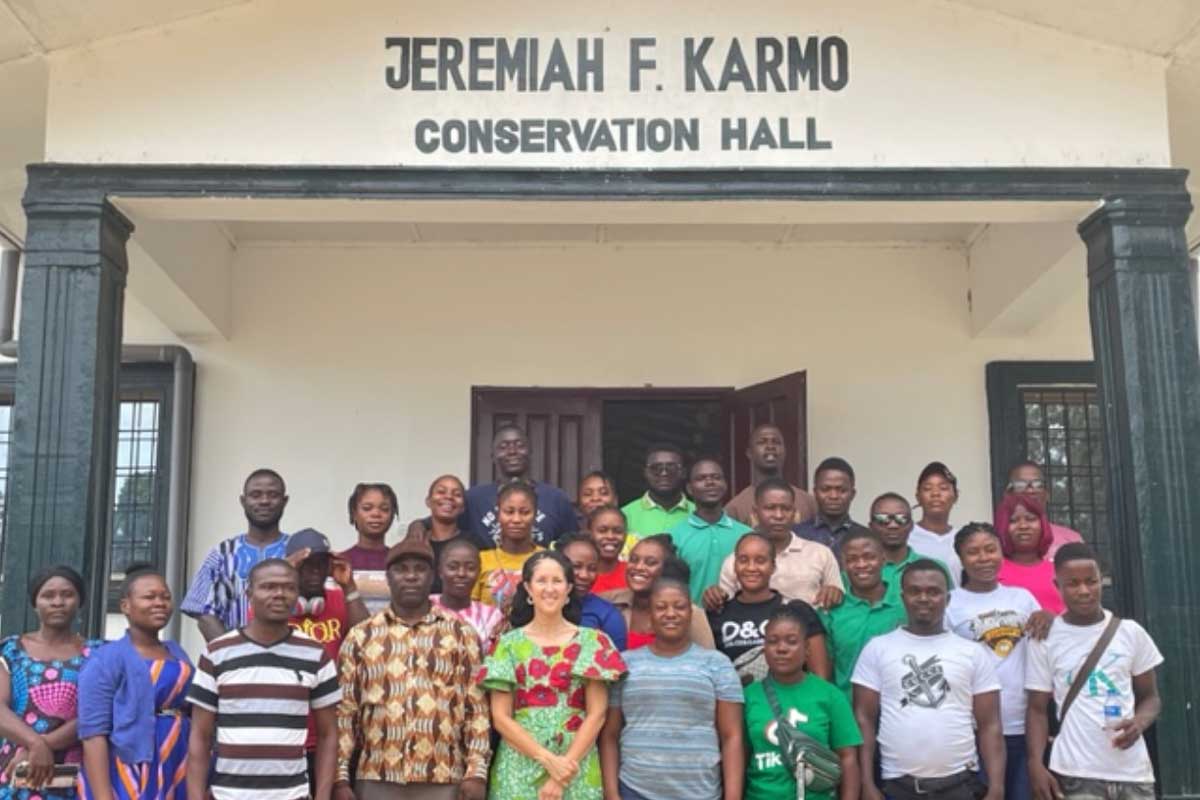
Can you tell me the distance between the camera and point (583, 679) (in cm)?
399

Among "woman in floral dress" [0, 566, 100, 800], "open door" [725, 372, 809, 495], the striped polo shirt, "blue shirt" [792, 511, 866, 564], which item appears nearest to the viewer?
the striped polo shirt

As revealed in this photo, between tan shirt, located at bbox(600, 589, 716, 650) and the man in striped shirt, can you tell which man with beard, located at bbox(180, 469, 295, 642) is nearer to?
the man in striped shirt

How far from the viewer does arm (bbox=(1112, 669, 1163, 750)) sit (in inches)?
171

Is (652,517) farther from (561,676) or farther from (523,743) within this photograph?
(523,743)

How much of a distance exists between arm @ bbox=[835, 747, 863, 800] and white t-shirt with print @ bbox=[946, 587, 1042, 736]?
0.76 metres

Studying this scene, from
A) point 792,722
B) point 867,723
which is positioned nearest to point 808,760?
point 792,722

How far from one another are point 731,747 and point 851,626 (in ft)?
2.87

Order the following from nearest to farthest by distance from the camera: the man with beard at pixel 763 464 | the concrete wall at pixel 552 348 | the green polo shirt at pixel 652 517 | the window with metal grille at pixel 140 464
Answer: the green polo shirt at pixel 652 517
the man with beard at pixel 763 464
the window with metal grille at pixel 140 464
the concrete wall at pixel 552 348

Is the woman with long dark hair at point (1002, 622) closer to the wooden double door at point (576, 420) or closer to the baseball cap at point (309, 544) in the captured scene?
the baseball cap at point (309, 544)

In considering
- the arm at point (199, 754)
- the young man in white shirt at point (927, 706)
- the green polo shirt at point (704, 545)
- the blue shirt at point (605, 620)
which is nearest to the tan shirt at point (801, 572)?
the green polo shirt at point (704, 545)

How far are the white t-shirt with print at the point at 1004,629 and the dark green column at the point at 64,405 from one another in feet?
11.6

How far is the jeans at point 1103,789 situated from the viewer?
4.35 m

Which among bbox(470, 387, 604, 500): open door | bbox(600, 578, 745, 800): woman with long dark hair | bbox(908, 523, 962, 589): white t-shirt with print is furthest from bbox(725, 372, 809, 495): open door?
bbox(600, 578, 745, 800): woman with long dark hair

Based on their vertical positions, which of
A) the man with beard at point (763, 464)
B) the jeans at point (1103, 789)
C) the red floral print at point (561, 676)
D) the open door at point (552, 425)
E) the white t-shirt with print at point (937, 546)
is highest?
the open door at point (552, 425)
